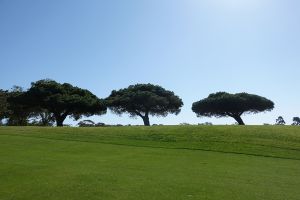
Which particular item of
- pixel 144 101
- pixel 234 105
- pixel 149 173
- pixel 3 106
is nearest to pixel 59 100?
pixel 3 106

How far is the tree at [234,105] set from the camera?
80.8 meters

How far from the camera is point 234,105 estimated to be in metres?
80.8

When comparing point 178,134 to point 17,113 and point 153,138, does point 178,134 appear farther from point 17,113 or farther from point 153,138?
point 17,113

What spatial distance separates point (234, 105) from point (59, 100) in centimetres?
3485

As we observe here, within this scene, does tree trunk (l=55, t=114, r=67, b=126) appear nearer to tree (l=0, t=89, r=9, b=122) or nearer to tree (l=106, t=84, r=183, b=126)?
tree (l=0, t=89, r=9, b=122)

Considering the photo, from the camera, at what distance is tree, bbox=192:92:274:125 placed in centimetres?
8081

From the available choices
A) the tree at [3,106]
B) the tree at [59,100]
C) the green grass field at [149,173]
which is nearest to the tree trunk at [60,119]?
the tree at [59,100]

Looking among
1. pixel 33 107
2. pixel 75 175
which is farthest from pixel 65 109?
pixel 75 175

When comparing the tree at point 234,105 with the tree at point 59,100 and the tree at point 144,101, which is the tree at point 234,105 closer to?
the tree at point 144,101

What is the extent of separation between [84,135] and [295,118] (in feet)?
412

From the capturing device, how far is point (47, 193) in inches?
429

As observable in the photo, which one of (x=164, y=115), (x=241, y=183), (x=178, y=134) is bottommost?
(x=241, y=183)

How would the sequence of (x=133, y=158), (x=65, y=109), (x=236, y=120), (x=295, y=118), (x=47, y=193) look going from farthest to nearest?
(x=295, y=118), (x=236, y=120), (x=65, y=109), (x=133, y=158), (x=47, y=193)

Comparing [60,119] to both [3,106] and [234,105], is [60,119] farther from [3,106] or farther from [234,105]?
[234,105]
